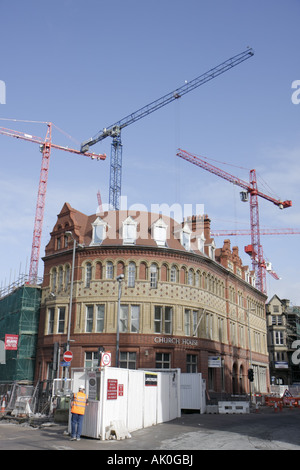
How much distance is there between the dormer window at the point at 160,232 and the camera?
41.8m

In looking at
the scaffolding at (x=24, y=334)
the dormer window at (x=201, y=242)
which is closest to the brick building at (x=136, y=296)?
the dormer window at (x=201, y=242)

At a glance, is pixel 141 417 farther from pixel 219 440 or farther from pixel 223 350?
pixel 223 350

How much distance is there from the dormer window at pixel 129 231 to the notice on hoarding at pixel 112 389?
22.5m

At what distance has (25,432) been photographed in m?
19.8

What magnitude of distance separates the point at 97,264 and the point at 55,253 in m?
5.17

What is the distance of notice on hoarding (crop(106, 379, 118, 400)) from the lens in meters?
18.4

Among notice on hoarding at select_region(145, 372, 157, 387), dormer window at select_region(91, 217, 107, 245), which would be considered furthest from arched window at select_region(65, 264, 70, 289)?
notice on hoarding at select_region(145, 372, 157, 387)

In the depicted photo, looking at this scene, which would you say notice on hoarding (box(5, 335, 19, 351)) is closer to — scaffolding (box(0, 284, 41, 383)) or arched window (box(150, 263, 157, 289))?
scaffolding (box(0, 284, 41, 383))

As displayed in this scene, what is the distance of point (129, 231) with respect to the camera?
135 ft

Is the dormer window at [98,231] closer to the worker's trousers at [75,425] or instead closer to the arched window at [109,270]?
the arched window at [109,270]

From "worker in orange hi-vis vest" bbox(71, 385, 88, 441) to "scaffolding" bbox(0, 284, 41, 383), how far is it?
25.9 meters
